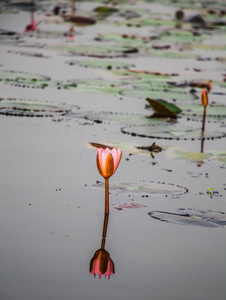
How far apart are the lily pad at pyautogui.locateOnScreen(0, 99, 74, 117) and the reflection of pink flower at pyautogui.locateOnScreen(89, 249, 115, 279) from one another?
2228 millimetres

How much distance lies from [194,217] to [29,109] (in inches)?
82.0

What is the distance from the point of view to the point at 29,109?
462 centimetres

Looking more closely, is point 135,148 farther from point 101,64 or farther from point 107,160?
point 101,64

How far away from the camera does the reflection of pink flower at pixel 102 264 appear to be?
7.30ft

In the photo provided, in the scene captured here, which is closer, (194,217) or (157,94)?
(194,217)

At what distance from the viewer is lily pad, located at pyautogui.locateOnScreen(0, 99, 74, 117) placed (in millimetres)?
4523

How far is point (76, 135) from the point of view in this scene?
13.5ft

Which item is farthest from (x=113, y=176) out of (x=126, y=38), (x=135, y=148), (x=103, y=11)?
(x=103, y=11)

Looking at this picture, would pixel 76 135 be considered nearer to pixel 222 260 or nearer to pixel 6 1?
pixel 222 260

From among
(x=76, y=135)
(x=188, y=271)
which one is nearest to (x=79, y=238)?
(x=188, y=271)

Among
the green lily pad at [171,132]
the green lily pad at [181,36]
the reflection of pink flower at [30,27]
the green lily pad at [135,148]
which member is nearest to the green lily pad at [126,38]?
the green lily pad at [181,36]

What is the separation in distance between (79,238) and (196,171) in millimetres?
1127

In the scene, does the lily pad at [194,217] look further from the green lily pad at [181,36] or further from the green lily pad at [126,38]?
the green lily pad at [181,36]

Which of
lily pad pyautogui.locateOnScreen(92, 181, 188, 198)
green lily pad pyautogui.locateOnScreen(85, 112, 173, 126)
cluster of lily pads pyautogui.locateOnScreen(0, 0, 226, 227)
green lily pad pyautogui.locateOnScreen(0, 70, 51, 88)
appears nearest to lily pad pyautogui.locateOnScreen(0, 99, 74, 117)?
cluster of lily pads pyautogui.locateOnScreen(0, 0, 226, 227)
